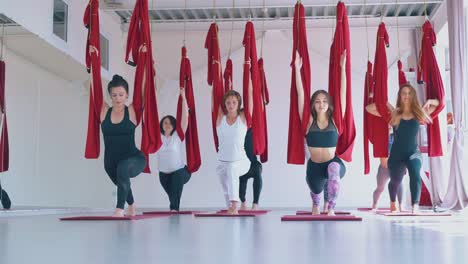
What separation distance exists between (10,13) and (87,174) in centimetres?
347

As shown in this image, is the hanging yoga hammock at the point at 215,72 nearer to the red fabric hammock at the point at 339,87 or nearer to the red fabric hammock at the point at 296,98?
the red fabric hammock at the point at 296,98

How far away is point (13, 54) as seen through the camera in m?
7.26

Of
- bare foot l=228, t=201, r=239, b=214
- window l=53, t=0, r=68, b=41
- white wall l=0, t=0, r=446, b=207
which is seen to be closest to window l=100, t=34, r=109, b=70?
white wall l=0, t=0, r=446, b=207

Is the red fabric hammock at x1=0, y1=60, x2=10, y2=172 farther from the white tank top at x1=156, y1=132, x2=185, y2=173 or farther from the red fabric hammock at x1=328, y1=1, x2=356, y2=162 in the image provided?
the red fabric hammock at x1=328, y1=1, x2=356, y2=162

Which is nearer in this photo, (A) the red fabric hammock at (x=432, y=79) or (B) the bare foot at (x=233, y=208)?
(B) the bare foot at (x=233, y=208)

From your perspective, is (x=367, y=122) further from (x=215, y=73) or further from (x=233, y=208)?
(x=233, y=208)

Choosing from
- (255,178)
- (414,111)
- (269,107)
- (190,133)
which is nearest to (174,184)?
(190,133)

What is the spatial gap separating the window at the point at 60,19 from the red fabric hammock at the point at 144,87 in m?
2.91

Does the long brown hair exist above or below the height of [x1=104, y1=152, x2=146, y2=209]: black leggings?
above

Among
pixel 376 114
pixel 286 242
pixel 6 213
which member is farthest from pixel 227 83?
pixel 286 242

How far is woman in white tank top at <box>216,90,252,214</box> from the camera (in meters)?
6.35

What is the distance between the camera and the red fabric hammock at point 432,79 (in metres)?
6.68

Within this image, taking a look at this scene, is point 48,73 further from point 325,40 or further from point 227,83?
point 325,40

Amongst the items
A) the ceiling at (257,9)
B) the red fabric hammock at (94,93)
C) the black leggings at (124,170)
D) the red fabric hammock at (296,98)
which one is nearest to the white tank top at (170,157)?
the red fabric hammock at (94,93)
